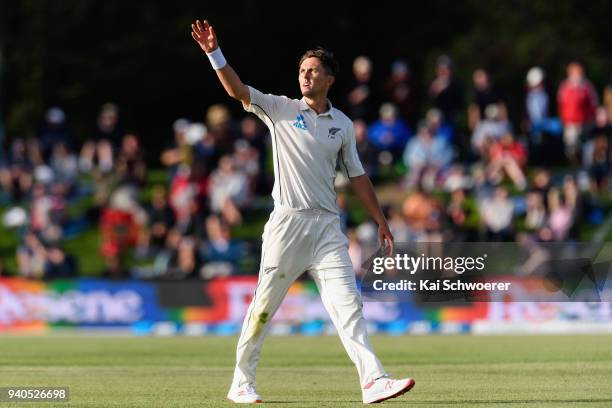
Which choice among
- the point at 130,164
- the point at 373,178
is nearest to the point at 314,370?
the point at 373,178

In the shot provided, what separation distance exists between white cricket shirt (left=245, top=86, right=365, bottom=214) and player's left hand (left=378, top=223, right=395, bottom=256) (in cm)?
43

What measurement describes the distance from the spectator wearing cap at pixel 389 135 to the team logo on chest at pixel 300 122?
14.6 m

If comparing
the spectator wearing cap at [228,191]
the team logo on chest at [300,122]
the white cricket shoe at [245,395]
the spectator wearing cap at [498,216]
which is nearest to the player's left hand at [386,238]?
the team logo on chest at [300,122]

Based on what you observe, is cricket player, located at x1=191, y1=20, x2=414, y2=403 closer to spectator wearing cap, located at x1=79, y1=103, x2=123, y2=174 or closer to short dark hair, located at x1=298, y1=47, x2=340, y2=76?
short dark hair, located at x1=298, y1=47, x2=340, y2=76

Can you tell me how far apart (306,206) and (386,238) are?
643 millimetres

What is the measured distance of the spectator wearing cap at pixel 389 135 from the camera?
25.1m

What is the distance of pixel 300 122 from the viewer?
10.5 m

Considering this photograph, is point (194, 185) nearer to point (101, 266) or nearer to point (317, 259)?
point (101, 266)

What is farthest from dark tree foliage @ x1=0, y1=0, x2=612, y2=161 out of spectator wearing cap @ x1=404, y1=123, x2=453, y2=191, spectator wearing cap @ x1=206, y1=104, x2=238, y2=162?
spectator wearing cap @ x1=404, y1=123, x2=453, y2=191

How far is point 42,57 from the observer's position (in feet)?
118

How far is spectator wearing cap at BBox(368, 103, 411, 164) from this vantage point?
82.3 ft

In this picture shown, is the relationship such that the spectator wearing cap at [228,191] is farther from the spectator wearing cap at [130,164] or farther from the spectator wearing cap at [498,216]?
the spectator wearing cap at [498,216]

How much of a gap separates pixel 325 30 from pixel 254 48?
6.17 feet

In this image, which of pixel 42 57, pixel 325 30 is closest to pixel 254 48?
pixel 325 30
